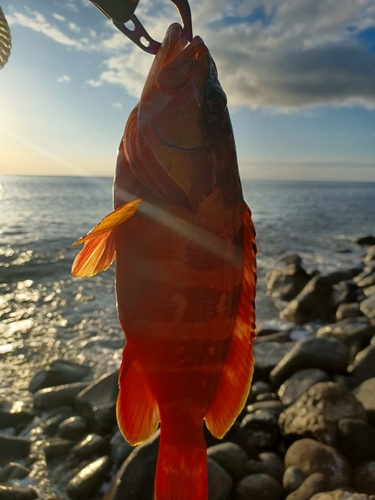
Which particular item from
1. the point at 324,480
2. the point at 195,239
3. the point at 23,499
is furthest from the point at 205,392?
the point at 23,499

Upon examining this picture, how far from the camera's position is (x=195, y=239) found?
1.75 m

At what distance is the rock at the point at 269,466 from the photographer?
181 inches

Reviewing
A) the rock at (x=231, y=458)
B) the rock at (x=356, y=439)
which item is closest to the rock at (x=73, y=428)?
the rock at (x=231, y=458)

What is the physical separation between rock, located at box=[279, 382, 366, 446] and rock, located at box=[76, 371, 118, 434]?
7.22ft

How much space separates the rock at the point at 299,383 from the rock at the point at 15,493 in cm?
333

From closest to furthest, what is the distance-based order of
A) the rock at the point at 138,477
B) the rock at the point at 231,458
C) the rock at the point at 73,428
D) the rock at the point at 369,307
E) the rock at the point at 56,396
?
1. the rock at the point at 138,477
2. the rock at the point at 231,458
3. the rock at the point at 73,428
4. the rock at the point at 56,396
5. the rock at the point at 369,307

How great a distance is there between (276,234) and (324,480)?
65.9 feet

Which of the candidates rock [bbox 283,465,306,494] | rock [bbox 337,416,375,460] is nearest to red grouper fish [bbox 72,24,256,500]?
rock [bbox 283,465,306,494]

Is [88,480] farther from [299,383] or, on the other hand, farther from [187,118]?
[187,118]

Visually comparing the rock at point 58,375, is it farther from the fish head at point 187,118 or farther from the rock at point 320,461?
the fish head at point 187,118

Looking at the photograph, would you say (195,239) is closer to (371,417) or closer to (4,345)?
(371,417)

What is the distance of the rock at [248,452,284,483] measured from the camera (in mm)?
4586

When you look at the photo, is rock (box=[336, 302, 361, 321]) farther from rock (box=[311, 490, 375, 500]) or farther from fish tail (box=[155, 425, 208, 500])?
fish tail (box=[155, 425, 208, 500])

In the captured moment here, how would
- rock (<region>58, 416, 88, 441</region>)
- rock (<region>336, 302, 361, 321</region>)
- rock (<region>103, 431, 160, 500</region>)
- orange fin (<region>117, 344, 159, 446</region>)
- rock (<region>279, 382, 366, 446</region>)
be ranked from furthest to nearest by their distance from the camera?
rock (<region>336, 302, 361, 321</region>) < rock (<region>58, 416, 88, 441</region>) < rock (<region>279, 382, 366, 446</region>) < rock (<region>103, 431, 160, 500</region>) < orange fin (<region>117, 344, 159, 446</region>)
